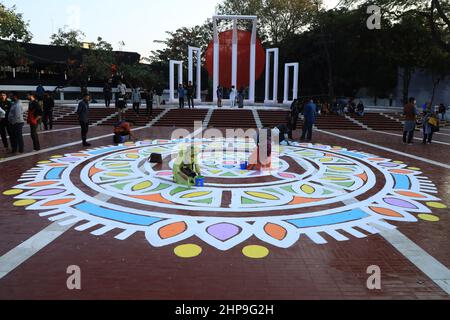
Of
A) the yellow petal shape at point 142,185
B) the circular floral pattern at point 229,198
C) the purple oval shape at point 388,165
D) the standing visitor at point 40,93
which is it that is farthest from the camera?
the standing visitor at point 40,93

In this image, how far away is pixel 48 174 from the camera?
336 inches

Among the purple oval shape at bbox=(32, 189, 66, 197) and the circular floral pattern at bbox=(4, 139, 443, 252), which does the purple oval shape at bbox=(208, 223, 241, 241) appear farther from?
the purple oval shape at bbox=(32, 189, 66, 197)

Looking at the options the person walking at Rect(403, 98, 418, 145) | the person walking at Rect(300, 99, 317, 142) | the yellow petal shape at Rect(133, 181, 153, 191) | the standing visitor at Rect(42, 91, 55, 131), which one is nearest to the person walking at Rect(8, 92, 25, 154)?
the yellow petal shape at Rect(133, 181, 153, 191)

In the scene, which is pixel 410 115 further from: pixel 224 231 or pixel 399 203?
pixel 224 231

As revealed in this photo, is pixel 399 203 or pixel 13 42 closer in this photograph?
pixel 399 203

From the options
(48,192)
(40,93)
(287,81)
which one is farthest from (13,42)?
(48,192)

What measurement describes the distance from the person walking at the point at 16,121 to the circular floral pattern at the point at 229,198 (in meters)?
1.56

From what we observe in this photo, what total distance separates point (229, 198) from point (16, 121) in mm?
7026

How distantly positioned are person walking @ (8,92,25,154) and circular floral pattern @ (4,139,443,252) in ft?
5.12

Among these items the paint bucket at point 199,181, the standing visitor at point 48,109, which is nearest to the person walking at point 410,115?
the paint bucket at point 199,181

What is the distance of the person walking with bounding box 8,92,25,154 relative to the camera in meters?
10.3

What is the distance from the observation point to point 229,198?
22.5ft

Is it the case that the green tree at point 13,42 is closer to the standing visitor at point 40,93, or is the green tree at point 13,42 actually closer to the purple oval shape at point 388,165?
the standing visitor at point 40,93

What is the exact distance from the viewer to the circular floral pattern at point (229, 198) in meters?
5.35
